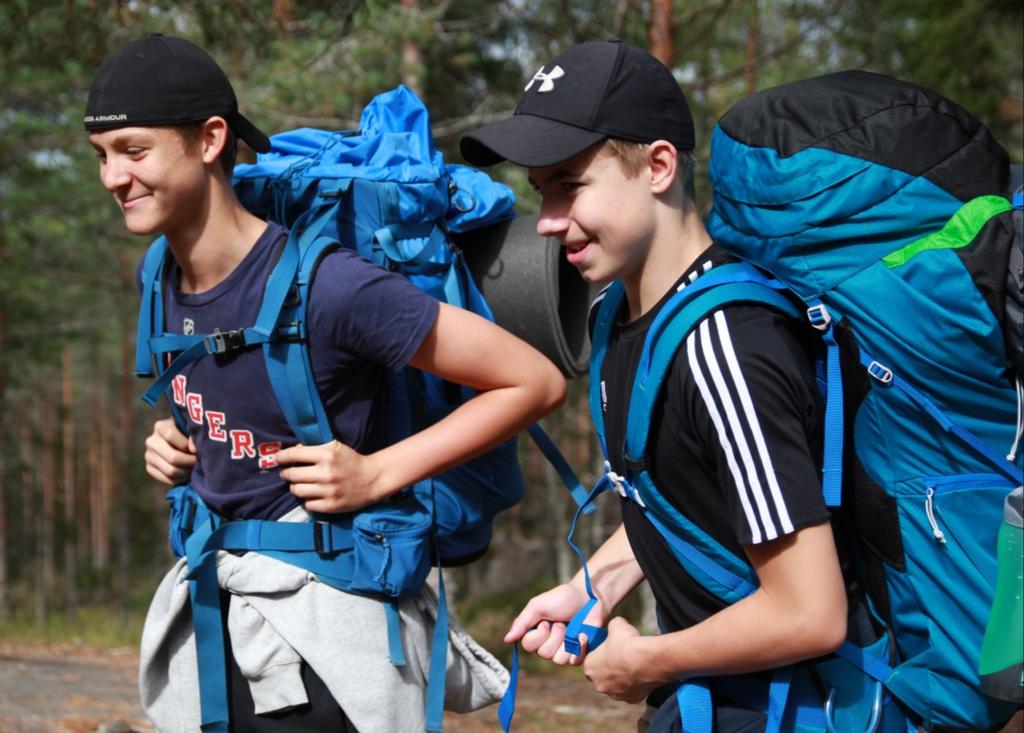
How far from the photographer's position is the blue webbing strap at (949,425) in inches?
A: 65.6

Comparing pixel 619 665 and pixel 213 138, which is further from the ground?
pixel 213 138

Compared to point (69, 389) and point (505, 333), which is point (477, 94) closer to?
point (505, 333)

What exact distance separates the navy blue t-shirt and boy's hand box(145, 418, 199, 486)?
2.4 inches

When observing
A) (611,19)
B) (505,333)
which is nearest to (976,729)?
(505,333)

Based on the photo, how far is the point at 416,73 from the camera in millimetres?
9227

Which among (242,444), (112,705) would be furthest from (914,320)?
(112,705)

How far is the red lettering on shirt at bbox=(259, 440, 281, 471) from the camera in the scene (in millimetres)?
2609

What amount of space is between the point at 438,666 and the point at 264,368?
2.83ft

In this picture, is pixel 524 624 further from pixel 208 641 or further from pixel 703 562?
pixel 208 641

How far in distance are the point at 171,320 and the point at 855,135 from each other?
180 centimetres

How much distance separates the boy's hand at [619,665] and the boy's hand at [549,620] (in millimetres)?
136

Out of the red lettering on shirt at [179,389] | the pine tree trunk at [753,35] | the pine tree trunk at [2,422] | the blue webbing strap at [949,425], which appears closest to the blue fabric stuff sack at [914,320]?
the blue webbing strap at [949,425]

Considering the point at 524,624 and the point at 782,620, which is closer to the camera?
the point at 782,620

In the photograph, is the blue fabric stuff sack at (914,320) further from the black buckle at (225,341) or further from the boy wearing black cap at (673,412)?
the black buckle at (225,341)
